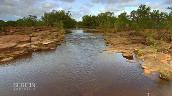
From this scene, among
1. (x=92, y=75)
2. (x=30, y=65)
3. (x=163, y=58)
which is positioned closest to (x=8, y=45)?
(x=30, y=65)

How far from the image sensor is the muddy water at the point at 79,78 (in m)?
23.7

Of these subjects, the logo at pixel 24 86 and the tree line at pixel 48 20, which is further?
the tree line at pixel 48 20

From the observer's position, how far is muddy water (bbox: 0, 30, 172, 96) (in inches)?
934

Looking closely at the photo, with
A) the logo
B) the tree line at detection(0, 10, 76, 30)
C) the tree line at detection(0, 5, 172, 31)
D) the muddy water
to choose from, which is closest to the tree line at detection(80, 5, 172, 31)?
the tree line at detection(0, 5, 172, 31)

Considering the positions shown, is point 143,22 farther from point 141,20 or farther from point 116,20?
point 116,20

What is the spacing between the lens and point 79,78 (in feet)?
93.4

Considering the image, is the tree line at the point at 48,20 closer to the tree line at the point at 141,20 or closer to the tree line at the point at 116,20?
the tree line at the point at 116,20

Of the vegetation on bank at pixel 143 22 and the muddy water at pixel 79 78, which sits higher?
the vegetation on bank at pixel 143 22

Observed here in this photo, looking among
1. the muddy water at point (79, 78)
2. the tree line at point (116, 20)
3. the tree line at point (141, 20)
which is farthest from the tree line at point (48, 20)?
the muddy water at point (79, 78)

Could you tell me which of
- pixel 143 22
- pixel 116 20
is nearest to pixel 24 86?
pixel 143 22

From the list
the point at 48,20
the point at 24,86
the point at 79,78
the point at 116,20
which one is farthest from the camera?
the point at 48,20

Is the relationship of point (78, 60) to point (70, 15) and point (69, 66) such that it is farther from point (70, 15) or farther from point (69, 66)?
point (70, 15)

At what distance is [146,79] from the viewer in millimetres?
28188

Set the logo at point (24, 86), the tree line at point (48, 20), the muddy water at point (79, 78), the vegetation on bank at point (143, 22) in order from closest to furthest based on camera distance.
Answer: the muddy water at point (79, 78)
the logo at point (24, 86)
the vegetation on bank at point (143, 22)
the tree line at point (48, 20)
